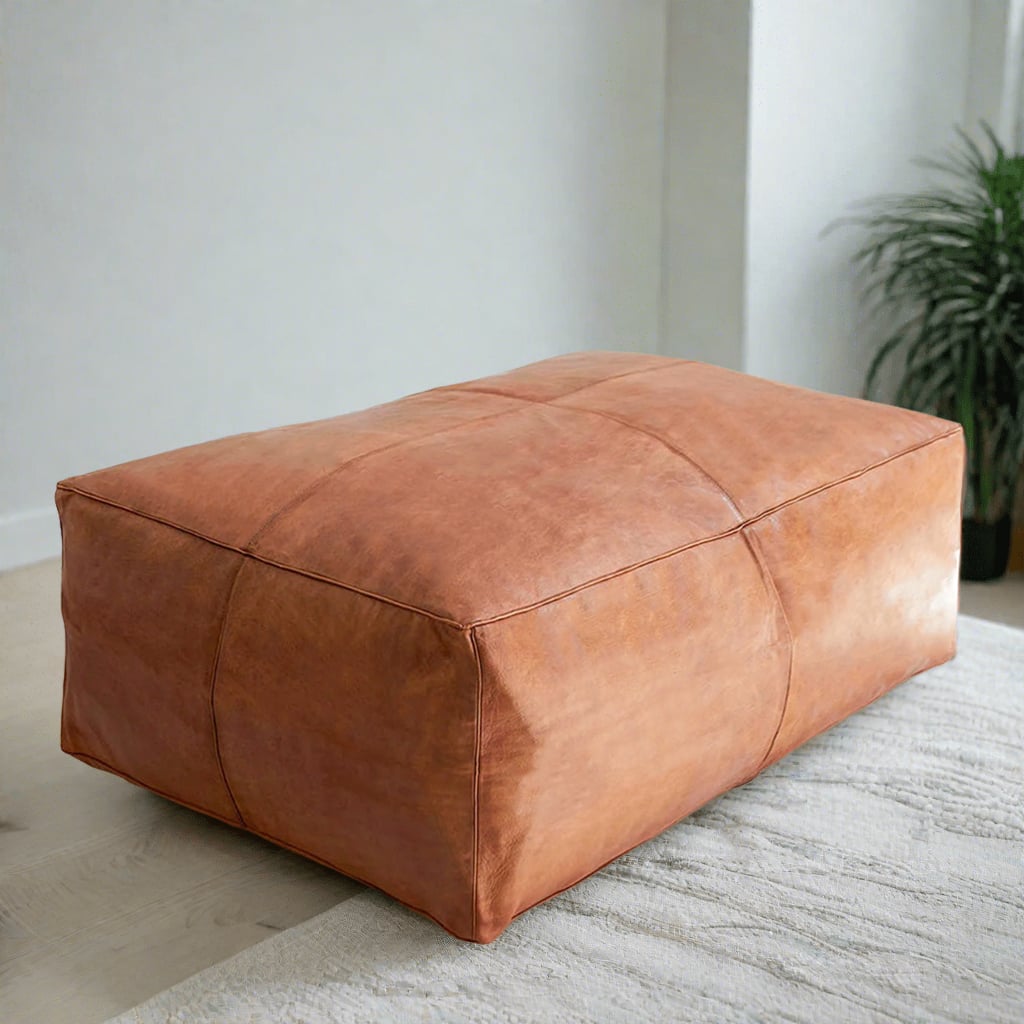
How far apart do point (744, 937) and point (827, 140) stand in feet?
7.66

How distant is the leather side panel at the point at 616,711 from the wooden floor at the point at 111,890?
254 mm

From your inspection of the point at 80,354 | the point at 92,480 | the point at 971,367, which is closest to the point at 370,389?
the point at 80,354

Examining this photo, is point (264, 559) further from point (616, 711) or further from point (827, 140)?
point (827, 140)

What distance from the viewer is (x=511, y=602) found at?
1.08m

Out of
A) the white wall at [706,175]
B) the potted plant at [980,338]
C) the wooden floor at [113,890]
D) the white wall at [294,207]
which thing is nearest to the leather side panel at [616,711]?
the wooden floor at [113,890]

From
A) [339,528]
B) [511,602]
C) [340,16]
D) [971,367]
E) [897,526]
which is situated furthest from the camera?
[971,367]

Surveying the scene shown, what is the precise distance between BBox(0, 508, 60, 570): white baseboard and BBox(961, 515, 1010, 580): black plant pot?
1907 mm

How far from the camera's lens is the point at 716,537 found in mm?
1287

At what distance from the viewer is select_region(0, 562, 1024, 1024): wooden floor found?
45.5 inches

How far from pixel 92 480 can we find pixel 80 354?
3.56 ft

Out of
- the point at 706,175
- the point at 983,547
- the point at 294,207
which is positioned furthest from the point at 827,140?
the point at 294,207

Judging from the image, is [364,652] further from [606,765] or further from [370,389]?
[370,389]

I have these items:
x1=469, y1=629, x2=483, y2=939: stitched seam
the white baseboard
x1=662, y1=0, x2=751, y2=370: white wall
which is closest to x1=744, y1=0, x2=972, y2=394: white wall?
x1=662, y1=0, x2=751, y2=370: white wall

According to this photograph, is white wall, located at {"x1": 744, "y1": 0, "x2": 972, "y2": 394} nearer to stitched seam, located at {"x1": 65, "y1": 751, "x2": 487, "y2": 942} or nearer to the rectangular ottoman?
the rectangular ottoman
